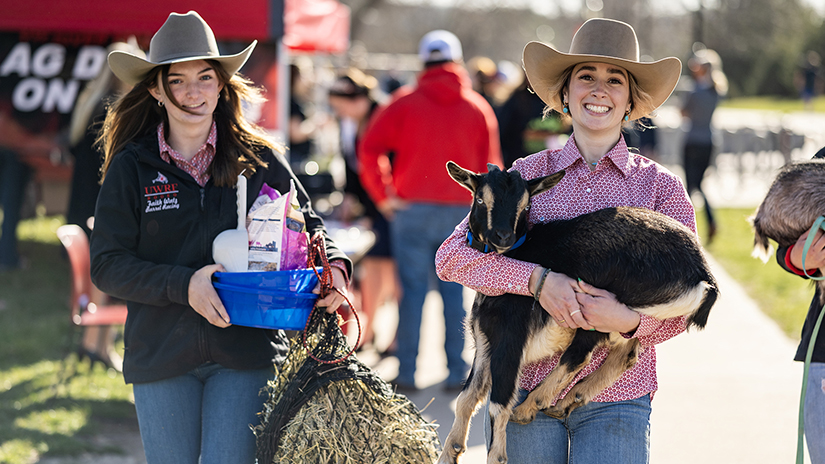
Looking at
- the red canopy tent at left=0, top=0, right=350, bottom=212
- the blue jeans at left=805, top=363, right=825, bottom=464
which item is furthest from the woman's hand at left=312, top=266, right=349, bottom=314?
the red canopy tent at left=0, top=0, right=350, bottom=212

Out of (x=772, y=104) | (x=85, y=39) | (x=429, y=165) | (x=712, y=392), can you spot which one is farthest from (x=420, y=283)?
(x=772, y=104)

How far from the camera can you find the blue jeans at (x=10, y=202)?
877cm

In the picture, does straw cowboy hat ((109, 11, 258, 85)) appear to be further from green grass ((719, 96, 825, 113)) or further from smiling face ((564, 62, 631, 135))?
green grass ((719, 96, 825, 113))

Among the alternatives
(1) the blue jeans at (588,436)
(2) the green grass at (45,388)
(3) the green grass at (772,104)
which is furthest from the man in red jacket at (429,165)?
(3) the green grass at (772,104)

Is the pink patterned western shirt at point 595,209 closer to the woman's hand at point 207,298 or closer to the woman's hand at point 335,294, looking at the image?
the woman's hand at point 335,294

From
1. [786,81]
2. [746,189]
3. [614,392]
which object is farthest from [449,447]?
[786,81]

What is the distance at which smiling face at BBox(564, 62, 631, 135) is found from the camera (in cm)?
264

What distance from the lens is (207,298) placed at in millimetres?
2697

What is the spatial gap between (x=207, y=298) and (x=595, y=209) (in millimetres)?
1465

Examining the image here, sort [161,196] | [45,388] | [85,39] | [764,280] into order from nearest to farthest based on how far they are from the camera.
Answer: [161,196]
[45,388]
[85,39]
[764,280]

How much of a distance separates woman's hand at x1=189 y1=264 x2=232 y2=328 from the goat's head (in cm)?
97

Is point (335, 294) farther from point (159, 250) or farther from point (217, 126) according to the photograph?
point (217, 126)

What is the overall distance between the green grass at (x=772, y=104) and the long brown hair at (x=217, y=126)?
38952 millimetres

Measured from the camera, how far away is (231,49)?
7.96 m
